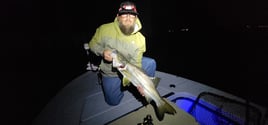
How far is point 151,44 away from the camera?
465 inches

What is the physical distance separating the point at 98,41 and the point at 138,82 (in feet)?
3.31

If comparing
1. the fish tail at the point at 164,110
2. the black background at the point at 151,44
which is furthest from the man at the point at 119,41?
the black background at the point at 151,44

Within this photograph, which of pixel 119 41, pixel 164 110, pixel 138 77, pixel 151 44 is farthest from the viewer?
pixel 151 44

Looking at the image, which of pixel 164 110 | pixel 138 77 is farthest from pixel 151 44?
pixel 164 110

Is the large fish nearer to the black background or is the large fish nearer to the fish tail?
the fish tail

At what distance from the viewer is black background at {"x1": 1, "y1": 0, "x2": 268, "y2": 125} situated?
6.06 m

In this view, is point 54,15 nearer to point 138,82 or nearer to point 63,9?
point 63,9

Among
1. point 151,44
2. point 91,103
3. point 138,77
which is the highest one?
point 138,77

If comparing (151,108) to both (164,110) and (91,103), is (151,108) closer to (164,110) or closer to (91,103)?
(164,110)

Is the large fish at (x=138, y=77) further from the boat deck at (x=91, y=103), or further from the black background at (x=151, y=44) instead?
the black background at (x=151, y=44)

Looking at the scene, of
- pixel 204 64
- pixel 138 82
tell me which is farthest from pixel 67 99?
pixel 204 64

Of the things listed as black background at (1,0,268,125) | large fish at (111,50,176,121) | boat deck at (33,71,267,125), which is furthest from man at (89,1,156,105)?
black background at (1,0,268,125)

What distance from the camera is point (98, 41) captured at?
2.76 meters

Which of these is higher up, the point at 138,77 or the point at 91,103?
the point at 138,77
